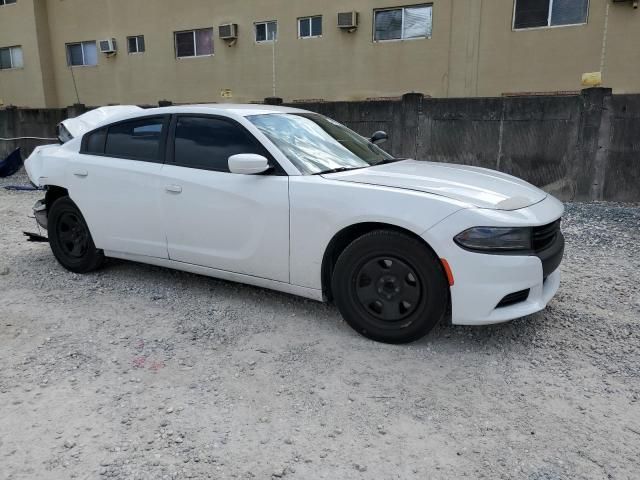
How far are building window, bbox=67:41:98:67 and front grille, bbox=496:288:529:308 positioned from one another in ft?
70.7

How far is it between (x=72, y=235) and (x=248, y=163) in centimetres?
242

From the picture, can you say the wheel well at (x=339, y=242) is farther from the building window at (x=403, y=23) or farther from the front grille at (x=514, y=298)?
the building window at (x=403, y=23)

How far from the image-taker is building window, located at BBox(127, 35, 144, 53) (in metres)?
19.2

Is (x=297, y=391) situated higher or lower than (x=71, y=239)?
lower

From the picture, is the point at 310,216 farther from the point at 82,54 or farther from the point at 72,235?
the point at 82,54

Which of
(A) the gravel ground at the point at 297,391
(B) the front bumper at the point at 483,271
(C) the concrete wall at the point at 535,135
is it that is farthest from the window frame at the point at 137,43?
(B) the front bumper at the point at 483,271

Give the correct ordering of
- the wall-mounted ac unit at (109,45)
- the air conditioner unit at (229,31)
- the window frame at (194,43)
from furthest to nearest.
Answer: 1. the wall-mounted ac unit at (109,45)
2. the window frame at (194,43)
3. the air conditioner unit at (229,31)

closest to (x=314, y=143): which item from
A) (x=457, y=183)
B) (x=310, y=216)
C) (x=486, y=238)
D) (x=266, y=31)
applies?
(x=310, y=216)

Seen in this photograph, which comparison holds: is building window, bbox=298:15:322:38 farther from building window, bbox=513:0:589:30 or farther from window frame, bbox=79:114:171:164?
window frame, bbox=79:114:171:164

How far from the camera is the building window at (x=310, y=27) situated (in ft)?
51.2

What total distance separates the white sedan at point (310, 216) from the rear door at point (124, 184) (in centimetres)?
1

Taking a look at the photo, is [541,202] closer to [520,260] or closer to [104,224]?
[520,260]

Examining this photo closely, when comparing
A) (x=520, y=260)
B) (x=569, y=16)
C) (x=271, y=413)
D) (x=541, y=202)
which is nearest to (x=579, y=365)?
(x=520, y=260)

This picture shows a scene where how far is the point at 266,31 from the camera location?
651 inches
